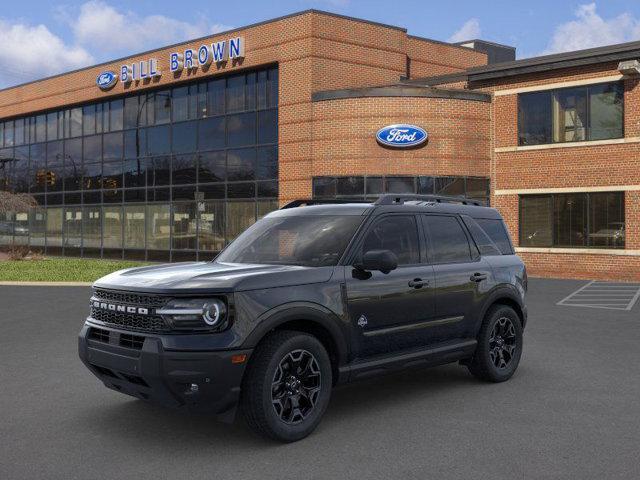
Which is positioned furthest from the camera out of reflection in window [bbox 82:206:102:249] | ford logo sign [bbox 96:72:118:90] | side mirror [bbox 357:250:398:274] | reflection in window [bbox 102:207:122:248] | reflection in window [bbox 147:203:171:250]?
reflection in window [bbox 82:206:102:249]

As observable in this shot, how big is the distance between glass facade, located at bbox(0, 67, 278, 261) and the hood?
2102cm

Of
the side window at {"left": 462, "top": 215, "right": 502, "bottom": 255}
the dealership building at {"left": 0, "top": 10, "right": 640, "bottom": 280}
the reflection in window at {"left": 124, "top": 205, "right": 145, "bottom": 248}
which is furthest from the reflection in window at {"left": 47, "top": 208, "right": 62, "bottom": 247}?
the side window at {"left": 462, "top": 215, "right": 502, "bottom": 255}

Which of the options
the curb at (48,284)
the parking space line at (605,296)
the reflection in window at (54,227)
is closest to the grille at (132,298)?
the parking space line at (605,296)

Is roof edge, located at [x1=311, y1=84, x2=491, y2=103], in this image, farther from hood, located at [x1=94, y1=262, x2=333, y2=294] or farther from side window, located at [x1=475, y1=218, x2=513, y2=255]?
hood, located at [x1=94, y1=262, x2=333, y2=294]

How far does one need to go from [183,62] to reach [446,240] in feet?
80.7

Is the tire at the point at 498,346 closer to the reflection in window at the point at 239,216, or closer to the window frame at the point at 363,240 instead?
the window frame at the point at 363,240

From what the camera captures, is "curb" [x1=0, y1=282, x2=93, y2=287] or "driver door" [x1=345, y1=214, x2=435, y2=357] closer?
"driver door" [x1=345, y1=214, x2=435, y2=357]

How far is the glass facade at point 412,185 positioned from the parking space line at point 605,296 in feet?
18.3

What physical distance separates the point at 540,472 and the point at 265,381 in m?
2.01

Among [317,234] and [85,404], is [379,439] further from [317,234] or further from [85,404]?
[85,404]

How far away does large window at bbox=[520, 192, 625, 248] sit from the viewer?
21953 mm

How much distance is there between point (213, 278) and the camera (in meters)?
5.16

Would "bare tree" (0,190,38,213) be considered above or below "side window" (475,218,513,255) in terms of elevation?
above

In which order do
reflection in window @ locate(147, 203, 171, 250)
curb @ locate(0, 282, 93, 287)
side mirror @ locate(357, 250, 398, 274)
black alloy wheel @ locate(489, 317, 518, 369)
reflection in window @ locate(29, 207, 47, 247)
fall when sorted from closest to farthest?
side mirror @ locate(357, 250, 398, 274)
black alloy wheel @ locate(489, 317, 518, 369)
curb @ locate(0, 282, 93, 287)
reflection in window @ locate(147, 203, 171, 250)
reflection in window @ locate(29, 207, 47, 247)
